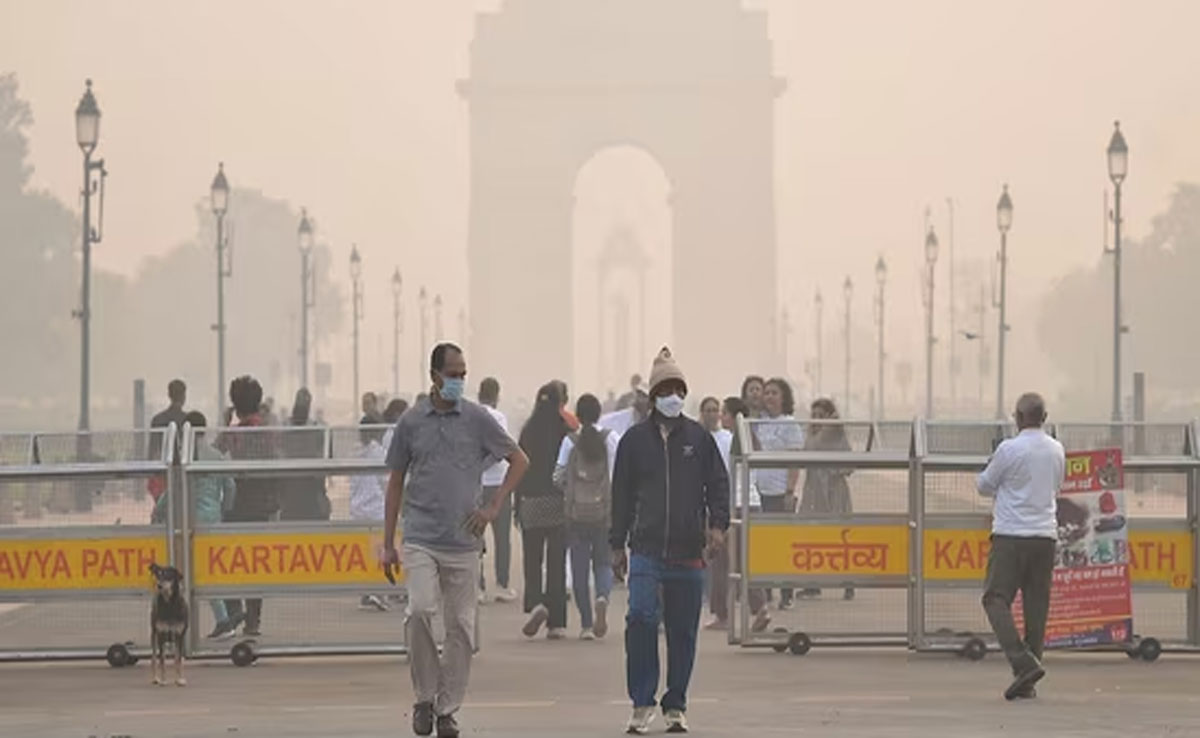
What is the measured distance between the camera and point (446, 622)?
46.2 ft

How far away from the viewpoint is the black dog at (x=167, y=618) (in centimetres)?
1652

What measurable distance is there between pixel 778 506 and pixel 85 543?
3911 millimetres

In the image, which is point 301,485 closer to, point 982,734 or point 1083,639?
point 1083,639

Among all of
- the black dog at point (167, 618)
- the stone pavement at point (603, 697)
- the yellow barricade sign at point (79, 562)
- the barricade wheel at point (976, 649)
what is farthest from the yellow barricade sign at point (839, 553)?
the black dog at point (167, 618)

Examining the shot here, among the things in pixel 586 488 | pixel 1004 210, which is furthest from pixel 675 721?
pixel 1004 210

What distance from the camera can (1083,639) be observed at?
17.8m

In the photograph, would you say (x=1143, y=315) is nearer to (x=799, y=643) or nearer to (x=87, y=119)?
(x=87, y=119)

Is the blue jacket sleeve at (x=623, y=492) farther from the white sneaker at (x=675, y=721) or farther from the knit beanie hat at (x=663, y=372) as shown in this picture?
the white sneaker at (x=675, y=721)

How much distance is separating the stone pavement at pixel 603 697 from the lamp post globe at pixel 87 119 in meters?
21.9

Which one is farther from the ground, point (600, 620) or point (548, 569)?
point (548, 569)

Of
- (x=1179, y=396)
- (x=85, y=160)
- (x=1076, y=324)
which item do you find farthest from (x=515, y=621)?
(x=1076, y=324)

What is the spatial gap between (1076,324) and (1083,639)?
8945cm

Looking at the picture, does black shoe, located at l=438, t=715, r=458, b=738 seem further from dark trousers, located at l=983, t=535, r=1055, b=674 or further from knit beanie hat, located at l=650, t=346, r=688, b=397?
dark trousers, located at l=983, t=535, r=1055, b=674

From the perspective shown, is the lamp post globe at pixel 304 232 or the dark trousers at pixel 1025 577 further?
the lamp post globe at pixel 304 232
